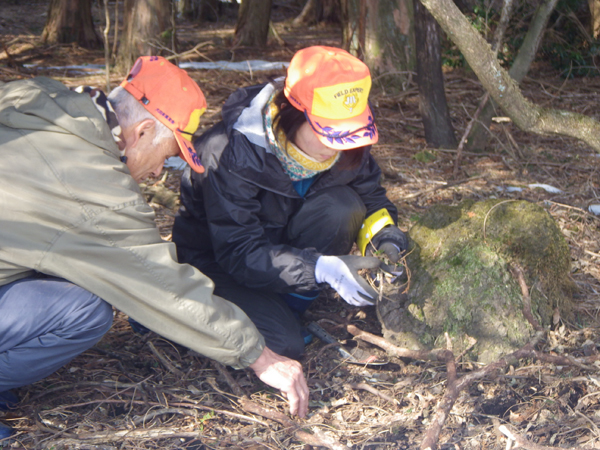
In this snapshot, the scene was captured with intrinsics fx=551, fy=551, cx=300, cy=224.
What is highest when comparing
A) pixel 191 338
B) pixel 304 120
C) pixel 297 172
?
pixel 304 120

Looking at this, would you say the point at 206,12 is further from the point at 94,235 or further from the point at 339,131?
the point at 94,235

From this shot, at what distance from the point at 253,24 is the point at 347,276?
27.1 ft

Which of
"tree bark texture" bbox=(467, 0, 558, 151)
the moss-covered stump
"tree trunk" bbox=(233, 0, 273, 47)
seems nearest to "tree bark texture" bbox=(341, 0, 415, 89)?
"tree bark texture" bbox=(467, 0, 558, 151)

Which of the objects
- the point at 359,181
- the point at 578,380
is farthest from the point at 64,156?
the point at 578,380

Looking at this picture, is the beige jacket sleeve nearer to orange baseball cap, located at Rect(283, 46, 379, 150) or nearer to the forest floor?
the forest floor

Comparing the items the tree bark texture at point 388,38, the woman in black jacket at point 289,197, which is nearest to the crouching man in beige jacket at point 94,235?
the woman in black jacket at point 289,197

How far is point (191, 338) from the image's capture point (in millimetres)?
1682

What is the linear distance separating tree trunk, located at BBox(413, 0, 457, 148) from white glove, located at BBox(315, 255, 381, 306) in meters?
2.52

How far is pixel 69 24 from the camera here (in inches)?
342

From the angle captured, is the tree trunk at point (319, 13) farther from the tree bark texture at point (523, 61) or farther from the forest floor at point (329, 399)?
the forest floor at point (329, 399)

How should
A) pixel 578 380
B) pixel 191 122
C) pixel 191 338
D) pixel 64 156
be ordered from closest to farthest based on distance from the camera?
1. pixel 64 156
2. pixel 191 338
3. pixel 191 122
4. pixel 578 380

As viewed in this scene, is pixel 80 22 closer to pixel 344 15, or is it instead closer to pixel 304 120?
pixel 344 15

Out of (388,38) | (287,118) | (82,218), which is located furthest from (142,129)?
(388,38)

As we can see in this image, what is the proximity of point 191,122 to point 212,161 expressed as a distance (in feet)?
1.05
